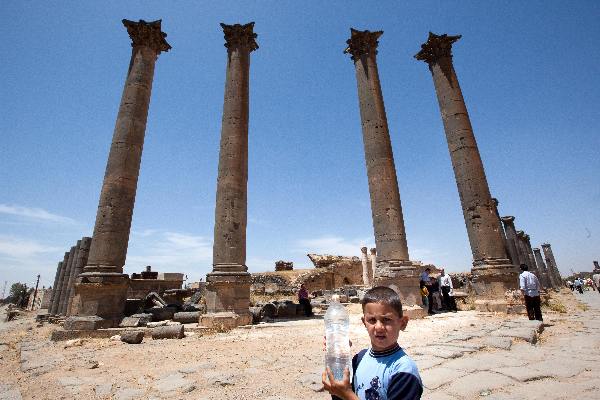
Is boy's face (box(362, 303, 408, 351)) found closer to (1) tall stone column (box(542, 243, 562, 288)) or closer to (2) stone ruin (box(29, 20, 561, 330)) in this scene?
(2) stone ruin (box(29, 20, 561, 330))

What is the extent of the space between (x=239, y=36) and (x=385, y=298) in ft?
51.8

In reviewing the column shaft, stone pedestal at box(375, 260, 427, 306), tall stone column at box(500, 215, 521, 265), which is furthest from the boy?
tall stone column at box(500, 215, 521, 265)

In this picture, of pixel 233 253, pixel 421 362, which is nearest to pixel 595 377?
pixel 421 362

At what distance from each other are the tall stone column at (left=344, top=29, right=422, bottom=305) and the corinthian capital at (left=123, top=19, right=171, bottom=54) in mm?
8685

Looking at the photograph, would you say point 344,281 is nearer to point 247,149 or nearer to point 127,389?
point 247,149

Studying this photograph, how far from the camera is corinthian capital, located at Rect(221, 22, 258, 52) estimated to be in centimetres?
1485

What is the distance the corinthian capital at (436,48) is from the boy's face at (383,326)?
1604 cm

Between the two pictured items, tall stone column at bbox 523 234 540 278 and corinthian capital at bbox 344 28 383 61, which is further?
tall stone column at bbox 523 234 540 278

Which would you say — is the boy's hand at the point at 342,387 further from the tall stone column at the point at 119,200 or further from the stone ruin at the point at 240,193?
the tall stone column at the point at 119,200

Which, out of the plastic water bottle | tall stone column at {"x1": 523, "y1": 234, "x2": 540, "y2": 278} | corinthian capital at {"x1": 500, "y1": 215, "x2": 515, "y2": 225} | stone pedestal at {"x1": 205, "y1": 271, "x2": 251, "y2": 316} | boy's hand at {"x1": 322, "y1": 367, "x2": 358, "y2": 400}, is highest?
corinthian capital at {"x1": 500, "y1": 215, "x2": 515, "y2": 225}

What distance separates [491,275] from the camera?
11.1m

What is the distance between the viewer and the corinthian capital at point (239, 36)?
1485 centimetres

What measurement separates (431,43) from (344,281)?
25248mm

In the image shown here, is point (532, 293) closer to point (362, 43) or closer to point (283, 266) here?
point (362, 43)
